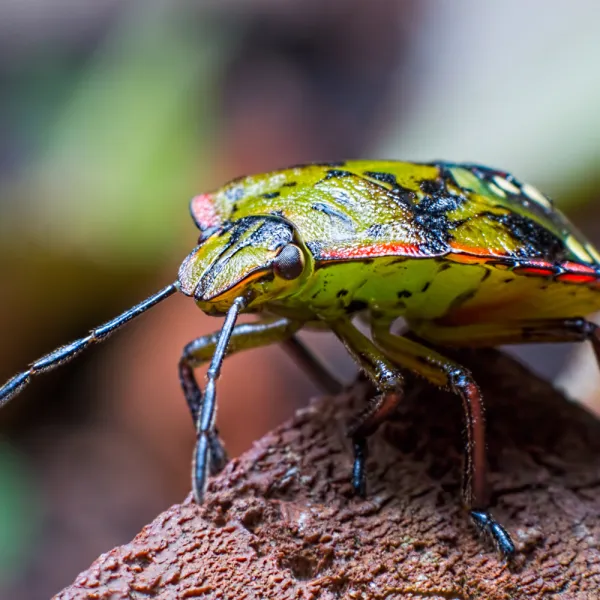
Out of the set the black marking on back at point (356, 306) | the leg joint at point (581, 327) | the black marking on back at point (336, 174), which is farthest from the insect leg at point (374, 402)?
the leg joint at point (581, 327)

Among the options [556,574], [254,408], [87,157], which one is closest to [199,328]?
[254,408]

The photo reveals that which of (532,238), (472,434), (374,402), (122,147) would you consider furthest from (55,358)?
(122,147)

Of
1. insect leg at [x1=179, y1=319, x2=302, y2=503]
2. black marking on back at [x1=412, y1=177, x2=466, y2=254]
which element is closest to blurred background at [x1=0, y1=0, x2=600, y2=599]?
insect leg at [x1=179, y1=319, x2=302, y2=503]

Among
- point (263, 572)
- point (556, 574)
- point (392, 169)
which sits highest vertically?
point (392, 169)

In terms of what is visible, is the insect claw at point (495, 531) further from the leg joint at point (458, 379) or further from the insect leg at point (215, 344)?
the insect leg at point (215, 344)

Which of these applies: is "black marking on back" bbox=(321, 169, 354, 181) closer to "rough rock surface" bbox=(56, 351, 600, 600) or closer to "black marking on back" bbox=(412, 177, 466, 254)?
"black marking on back" bbox=(412, 177, 466, 254)

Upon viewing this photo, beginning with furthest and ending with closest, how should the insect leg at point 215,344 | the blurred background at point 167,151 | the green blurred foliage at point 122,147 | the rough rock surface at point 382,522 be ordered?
the green blurred foliage at point 122,147 → the blurred background at point 167,151 → the insect leg at point 215,344 → the rough rock surface at point 382,522

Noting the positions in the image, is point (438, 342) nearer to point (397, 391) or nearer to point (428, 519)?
point (397, 391)

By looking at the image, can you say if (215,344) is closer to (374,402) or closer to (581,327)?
(374,402)
